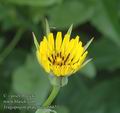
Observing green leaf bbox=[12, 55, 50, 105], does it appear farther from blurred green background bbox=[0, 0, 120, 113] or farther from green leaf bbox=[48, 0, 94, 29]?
green leaf bbox=[48, 0, 94, 29]

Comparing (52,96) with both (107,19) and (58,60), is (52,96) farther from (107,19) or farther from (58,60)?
(107,19)

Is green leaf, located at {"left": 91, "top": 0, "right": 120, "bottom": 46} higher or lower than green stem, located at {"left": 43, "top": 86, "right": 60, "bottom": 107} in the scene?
higher

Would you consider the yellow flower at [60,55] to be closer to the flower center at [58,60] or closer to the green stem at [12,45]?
the flower center at [58,60]

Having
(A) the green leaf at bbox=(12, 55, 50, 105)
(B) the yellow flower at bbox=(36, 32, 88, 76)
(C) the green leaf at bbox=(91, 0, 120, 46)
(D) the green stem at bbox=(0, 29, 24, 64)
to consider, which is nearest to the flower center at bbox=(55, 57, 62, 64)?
(B) the yellow flower at bbox=(36, 32, 88, 76)

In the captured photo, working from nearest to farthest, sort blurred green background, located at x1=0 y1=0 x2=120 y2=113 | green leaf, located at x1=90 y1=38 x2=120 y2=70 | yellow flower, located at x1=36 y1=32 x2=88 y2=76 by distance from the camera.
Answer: yellow flower, located at x1=36 y1=32 x2=88 y2=76 → blurred green background, located at x1=0 y1=0 x2=120 y2=113 → green leaf, located at x1=90 y1=38 x2=120 y2=70

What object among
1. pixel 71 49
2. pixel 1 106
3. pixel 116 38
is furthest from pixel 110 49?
pixel 71 49

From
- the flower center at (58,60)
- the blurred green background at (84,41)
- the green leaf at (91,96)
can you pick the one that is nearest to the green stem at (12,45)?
the blurred green background at (84,41)

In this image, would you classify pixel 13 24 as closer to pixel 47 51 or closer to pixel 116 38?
pixel 116 38
